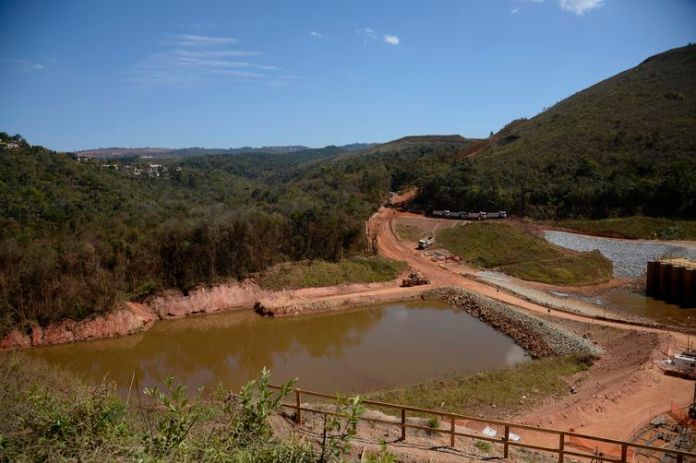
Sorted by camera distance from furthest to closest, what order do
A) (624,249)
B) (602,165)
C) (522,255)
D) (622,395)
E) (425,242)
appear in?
1. (602,165)
2. (425,242)
3. (624,249)
4. (522,255)
5. (622,395)

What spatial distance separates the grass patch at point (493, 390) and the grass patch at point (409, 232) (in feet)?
77.3

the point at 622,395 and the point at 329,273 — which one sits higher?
the point at 329,273

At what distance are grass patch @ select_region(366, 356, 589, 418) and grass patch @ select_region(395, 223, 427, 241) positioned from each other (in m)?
23.6

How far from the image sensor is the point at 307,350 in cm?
2394

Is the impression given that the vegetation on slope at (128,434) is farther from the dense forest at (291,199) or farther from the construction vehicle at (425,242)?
the construction vehicle at (425,242)

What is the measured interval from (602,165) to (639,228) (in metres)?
11.0

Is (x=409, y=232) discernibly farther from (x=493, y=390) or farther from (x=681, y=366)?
(x=681, y=366)

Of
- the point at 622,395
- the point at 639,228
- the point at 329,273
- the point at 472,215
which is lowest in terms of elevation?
the point at 622,395

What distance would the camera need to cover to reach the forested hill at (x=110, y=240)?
23969 mm

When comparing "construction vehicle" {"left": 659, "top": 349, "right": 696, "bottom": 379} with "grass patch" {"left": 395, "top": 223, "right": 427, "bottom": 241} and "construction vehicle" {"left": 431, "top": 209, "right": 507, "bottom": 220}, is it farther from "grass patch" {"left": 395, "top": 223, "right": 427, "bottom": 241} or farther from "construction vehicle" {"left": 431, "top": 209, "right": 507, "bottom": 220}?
"construction vehicle" {"left": 431, "top": 209, "right": 507, "bottom": 220}

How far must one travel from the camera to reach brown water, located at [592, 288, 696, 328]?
24164 mm

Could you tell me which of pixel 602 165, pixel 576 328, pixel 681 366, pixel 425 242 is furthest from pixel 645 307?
pixel 602 165

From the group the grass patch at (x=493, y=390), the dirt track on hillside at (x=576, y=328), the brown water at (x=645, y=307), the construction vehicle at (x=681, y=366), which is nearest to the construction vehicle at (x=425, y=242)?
the dirt track on hillside at (x=576, y=328)

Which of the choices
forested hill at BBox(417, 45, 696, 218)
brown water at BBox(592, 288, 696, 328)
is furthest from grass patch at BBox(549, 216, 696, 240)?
brown water at BBox(592, 288, 696, 328)
